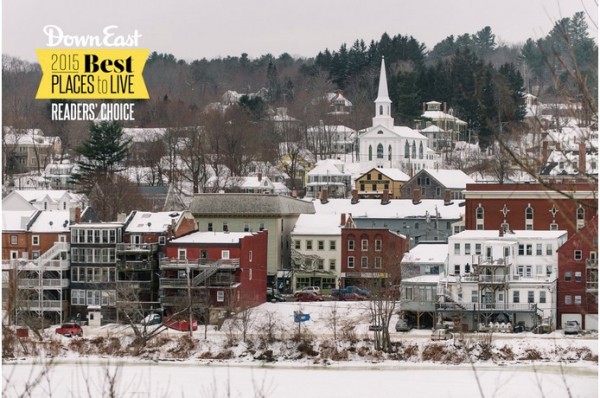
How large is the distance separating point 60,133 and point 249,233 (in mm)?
38306

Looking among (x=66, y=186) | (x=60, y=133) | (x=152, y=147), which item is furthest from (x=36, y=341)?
(x=60, y=133)

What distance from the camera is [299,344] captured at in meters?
29.8

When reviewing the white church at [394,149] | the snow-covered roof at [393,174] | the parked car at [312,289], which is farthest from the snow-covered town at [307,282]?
the white church at [394,149]

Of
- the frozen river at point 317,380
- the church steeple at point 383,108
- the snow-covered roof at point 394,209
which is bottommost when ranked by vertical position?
the frozen river at point 317,380

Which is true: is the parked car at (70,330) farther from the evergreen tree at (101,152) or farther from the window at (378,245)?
the evergreen tree at (101,152)

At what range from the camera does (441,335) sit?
30.7 metres

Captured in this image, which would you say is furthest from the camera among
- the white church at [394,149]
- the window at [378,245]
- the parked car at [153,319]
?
the white church at [394,149]

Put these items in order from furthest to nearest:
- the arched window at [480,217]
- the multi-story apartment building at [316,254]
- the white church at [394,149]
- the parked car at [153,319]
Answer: the white church at [394,149]
the arched window at [480,217]
the multi-story apartment building at [316,254]
the parked car at [153,319]

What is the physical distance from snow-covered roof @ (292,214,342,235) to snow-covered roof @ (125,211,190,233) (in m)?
3.91

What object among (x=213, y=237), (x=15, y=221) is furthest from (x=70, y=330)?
(x=15, y=221)

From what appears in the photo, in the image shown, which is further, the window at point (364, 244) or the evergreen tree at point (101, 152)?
the evergreen tree at point (101, 152)

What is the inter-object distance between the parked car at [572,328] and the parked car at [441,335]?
257 centimetres

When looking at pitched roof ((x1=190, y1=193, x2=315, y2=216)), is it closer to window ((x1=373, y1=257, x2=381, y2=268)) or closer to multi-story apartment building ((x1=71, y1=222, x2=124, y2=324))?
window ((x1=373, y1=257, x2=381, y2=268))

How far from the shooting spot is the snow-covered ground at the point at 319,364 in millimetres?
24094
